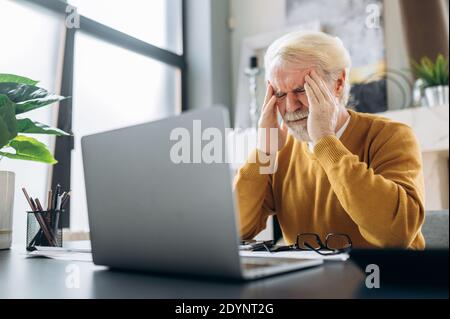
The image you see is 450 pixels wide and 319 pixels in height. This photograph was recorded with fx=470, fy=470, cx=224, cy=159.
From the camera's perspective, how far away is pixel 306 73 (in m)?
1.28

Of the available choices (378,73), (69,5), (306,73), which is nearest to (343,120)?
(306,73)

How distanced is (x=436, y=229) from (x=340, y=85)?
0.53 m

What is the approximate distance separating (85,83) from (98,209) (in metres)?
2.31

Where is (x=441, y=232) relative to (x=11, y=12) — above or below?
below

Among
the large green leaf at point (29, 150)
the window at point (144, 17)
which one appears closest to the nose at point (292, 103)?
the large green leaf at point (29, 150)

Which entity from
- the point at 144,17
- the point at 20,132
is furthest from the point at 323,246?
the point at 144,17

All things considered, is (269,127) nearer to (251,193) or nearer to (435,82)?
(251,193)

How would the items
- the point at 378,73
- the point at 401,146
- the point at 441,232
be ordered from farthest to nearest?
the point at 378,73 → the point at 441,232 → the point at 401,146

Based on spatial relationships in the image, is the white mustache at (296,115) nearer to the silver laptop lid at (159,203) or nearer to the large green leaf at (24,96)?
the large green leaf at (24,96)

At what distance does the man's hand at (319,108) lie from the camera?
46.3 inches

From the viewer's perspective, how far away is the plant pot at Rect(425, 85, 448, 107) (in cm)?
257

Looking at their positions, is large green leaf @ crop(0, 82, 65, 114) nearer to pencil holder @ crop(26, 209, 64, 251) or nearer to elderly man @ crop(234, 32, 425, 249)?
pencil holder @ crop(26, 209, 64, 251)

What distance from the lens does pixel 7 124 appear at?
1022 millimetres

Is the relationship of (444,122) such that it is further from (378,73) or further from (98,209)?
(98,209)
